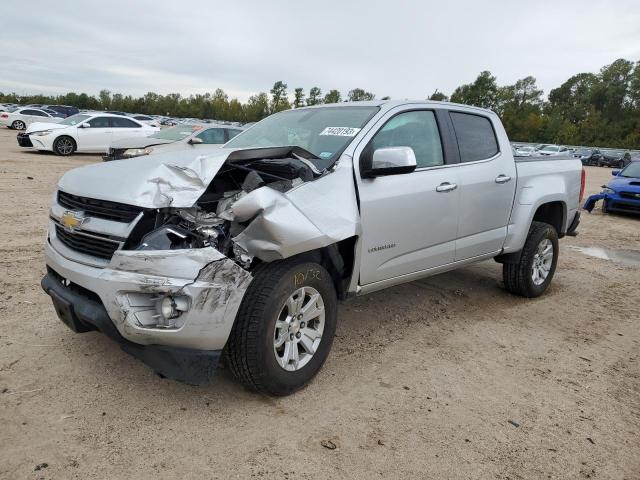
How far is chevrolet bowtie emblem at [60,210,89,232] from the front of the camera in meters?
2.82

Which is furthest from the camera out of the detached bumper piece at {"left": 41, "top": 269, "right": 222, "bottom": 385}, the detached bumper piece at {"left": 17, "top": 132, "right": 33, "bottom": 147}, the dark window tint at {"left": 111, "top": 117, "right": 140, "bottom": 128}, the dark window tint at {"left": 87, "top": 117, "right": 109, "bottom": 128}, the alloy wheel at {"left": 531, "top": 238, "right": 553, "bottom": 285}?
the dark window tint at {"left": 111, "top": 117, "right": 140, "bottom": 128}

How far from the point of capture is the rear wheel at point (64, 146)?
16500mm

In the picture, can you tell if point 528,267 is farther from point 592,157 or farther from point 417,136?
point 592,157

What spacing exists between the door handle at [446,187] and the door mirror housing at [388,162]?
61 centimetres

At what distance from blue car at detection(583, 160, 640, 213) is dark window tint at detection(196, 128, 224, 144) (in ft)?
30.5

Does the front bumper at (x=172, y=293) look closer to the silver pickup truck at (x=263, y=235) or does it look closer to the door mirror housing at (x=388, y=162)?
the silver pickup truck at (x=263, y=235)

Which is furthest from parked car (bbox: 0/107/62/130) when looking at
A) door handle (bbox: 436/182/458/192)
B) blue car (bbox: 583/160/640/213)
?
door handle (bbox: 436/182/458/192)

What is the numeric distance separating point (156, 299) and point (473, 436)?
1863 millimetres

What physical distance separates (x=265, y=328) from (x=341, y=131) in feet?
5.41

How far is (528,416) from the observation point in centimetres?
295

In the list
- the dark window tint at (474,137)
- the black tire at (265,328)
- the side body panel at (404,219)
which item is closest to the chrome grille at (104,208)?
the black tire at (265,328)

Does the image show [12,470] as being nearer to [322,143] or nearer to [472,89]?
[322,143]

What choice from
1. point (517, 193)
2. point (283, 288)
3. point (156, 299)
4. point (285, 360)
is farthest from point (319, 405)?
point (517, 193)

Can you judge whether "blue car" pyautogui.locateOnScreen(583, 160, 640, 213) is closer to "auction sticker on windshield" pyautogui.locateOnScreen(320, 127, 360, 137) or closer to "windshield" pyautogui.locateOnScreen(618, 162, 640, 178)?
"windshield" pyautogui.locateOnScreen(618, 162, 640, 178)
